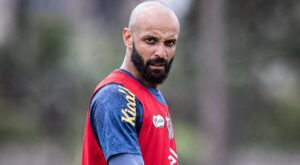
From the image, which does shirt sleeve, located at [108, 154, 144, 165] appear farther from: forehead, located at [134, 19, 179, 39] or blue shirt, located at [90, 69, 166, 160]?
forehead, located at [134, 19, 179, 39]

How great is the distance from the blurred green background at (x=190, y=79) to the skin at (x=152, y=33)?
15.4m

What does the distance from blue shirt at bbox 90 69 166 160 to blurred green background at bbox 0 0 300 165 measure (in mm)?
15850

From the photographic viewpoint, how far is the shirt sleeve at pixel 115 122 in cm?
485

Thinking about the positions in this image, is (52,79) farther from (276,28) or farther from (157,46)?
(157,46)

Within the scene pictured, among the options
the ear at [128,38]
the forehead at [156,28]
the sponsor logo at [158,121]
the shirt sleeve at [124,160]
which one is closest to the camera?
the shirt sleeve at [124,160]

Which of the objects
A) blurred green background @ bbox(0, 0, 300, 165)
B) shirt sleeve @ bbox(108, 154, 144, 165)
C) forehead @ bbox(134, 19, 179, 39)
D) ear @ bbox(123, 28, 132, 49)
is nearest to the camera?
shirt sleeve @ bbox(108, 154, 144, 165)

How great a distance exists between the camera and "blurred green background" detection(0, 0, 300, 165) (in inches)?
875

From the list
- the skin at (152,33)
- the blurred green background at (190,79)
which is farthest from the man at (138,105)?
the blurred green background at (190,79)

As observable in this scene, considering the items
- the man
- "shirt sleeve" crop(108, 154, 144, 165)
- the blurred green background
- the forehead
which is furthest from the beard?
the blurred green background

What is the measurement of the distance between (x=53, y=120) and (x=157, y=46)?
65.5 ft

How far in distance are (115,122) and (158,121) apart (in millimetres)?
387

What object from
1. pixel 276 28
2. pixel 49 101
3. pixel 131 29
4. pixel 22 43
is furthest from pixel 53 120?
pixel 131 29

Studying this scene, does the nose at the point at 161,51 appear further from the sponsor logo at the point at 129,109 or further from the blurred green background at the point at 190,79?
the blurred green background at the point at 190,79

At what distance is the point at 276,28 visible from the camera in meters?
Result: 23.6
